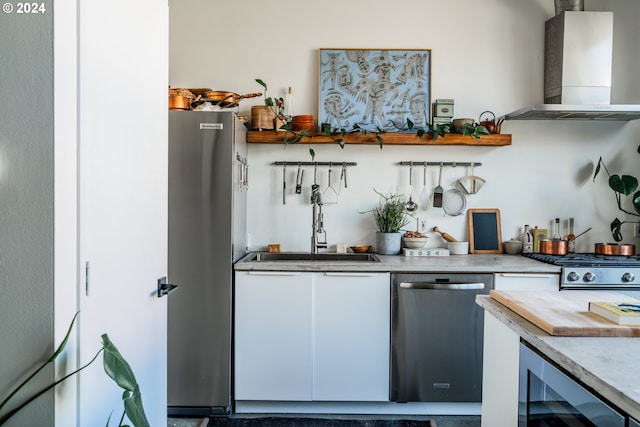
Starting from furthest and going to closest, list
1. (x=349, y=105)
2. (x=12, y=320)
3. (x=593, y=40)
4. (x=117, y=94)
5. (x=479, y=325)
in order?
1. (x=349, y=105)
2. (x=593, y=40)
3. (x=479, y=325)
4. (x=117, y=94)
5. (x=12, y=320)

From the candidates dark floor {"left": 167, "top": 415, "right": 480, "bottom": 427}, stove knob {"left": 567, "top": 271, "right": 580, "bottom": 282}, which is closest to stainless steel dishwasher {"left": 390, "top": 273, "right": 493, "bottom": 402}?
dark floor {"left": 167, "top": 415, "right": 480, "bottom": 427}

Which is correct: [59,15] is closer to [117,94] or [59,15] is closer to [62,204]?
[117,94]

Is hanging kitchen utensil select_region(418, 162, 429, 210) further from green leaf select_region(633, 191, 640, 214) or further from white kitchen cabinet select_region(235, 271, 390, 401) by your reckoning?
green leaf select_region(633, 191, 640, 214)

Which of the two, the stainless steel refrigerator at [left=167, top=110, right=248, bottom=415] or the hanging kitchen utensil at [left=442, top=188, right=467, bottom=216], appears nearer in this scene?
the stainless steel refrigerator at [left=167, top=110, right=248, bottom=415]

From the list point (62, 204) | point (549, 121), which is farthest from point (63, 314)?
point (549, 121)

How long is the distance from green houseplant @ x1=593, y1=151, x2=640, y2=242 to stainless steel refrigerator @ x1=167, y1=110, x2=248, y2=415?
2.57m

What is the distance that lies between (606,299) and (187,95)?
92.5 inches

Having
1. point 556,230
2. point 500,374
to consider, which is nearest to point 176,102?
point 500,374

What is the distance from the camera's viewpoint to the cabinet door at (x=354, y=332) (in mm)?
2721

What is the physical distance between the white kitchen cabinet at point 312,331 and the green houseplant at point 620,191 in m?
1.79

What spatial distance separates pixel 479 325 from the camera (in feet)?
8.86

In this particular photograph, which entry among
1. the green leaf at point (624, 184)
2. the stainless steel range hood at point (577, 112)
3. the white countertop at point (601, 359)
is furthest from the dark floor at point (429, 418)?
the stainless steel range hood at point (577, 112)

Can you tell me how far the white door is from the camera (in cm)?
129

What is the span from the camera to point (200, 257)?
2.69 meters
